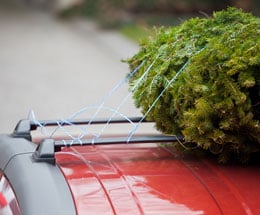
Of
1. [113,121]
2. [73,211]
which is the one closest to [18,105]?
[113,121]

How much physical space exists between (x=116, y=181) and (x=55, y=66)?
10347mm

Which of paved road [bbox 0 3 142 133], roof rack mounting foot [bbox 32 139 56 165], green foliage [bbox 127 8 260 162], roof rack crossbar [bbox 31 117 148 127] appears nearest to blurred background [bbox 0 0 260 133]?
paved road [bbox 0 3 142 133]

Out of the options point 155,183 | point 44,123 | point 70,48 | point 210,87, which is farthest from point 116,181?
point 70,48

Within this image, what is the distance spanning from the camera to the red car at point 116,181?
6.69 ft

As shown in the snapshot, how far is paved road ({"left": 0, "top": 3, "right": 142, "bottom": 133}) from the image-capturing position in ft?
30.4

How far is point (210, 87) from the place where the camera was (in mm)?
2246

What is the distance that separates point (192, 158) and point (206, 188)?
29 cm

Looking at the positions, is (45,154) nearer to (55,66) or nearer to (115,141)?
(115,141)

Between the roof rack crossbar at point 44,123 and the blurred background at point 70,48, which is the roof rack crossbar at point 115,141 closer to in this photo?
the roof rack crossbar at point 44,123

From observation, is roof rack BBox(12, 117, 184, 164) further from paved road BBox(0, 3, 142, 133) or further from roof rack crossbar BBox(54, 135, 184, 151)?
paved road BBox(0, 3, 142, 133)

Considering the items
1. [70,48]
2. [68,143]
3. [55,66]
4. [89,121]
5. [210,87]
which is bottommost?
[210,87]

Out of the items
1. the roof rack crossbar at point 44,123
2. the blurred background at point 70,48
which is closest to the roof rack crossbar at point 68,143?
the roof rack crossbar at point 44,123

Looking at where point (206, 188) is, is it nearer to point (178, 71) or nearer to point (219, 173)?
point (219, 173)

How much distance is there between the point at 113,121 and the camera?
2645 millimetres
